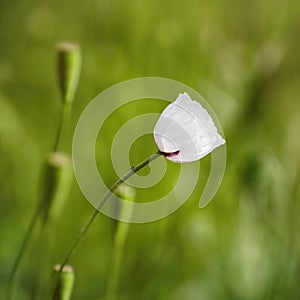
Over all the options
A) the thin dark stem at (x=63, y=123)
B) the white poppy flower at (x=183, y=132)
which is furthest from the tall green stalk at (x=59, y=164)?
the white poppy flower at (x=183, y=132)

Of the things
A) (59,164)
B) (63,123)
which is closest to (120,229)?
(59,164)

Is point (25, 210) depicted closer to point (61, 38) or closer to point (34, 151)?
point (34, 151)

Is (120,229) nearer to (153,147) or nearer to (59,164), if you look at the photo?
(59,164)

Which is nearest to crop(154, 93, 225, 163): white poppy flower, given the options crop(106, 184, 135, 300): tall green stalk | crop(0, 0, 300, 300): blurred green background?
crop(106, 184, 135, 300): tall green stalk

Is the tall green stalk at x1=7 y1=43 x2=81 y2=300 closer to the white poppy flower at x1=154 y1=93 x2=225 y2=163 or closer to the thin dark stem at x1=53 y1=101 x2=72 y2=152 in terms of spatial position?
the thin dark stem at x1=53 y1=101 x2=72 y2=152

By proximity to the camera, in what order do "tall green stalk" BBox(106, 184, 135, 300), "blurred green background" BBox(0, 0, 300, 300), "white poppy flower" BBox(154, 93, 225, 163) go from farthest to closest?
"blurred green background" BBox(0, 0, 300, 300) < "tall green stalk" BBox(106, 184, 135, 300) < "white poppy flower" BBox(154, 93, 225, 163)

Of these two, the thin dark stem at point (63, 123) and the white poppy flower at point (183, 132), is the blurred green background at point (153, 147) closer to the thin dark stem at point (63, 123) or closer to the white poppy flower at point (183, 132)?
the thin dark stem at point (63, 123)
